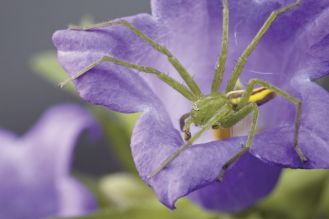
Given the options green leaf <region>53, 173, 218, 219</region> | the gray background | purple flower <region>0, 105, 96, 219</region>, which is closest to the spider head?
green leaf <region>53, 173, 218, 219</region>

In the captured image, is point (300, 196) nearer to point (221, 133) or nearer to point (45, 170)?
point (221, 133)

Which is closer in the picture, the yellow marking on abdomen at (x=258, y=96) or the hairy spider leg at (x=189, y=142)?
the hairy spider leg at (x=189, y=142)

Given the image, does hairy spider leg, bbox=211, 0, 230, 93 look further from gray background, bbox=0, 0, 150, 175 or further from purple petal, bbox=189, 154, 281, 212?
gray background, bbox=0, 0, 150, 175

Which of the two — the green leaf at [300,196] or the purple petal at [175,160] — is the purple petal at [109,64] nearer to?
the purple petal at [175,160]

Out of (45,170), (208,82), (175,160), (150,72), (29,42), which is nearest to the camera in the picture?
(175,160)

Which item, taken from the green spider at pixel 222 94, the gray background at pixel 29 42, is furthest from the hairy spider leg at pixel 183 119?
the gray background at pixel 29 42

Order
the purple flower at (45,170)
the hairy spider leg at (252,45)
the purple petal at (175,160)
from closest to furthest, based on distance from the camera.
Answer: the purple petal at (175,160) → the hairy spider leg at (252,45) → the purple flower at (45,170)

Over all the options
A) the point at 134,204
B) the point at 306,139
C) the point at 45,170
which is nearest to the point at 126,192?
the point at 134,204
